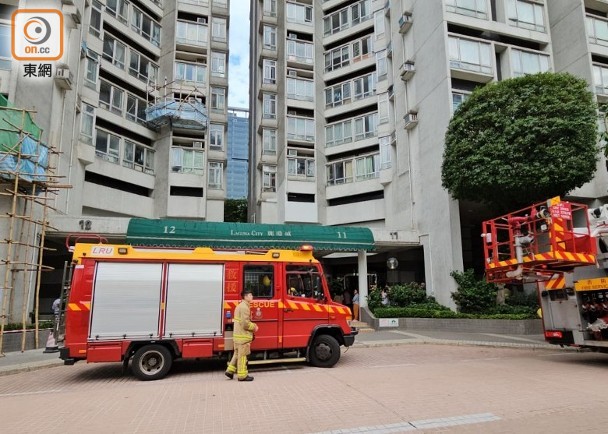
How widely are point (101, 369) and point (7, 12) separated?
55.0 feet

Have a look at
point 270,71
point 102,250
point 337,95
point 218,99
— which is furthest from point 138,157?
point 102,250

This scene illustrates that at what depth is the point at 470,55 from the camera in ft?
74.5

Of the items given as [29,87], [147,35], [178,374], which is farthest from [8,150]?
[147,35]

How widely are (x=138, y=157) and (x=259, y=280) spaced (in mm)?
23107

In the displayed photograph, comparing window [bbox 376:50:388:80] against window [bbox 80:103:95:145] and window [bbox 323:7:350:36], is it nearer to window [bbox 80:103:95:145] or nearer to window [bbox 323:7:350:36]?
window [bbox 323:7:350:36]

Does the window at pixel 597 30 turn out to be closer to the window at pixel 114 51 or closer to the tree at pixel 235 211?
the window at pixel 114 51

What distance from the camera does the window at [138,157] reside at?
1131 inches

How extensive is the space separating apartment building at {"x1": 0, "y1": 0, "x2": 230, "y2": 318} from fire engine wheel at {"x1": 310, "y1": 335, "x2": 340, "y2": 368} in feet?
40.3

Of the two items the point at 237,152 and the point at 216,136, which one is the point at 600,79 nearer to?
the point at 216,136

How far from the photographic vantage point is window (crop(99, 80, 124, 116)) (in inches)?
1084

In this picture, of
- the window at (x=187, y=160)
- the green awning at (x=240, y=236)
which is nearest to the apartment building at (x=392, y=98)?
the green awning at (x=240, y=236)

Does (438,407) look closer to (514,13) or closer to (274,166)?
(514,13)

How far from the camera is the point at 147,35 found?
105 feet

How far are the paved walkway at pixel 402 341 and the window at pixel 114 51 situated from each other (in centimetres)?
2189
